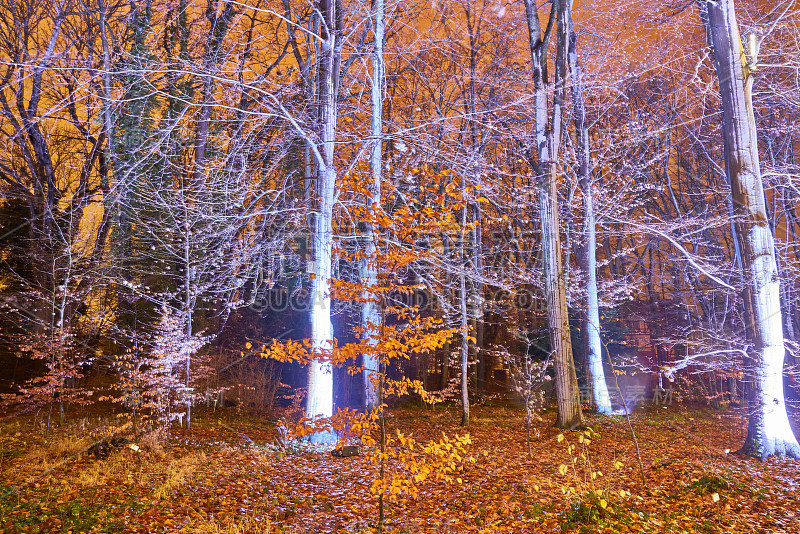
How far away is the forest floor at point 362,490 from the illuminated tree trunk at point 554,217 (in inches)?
49.2

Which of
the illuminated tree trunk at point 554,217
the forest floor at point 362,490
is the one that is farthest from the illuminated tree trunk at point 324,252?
the illuminated tree trunk at point 554,217

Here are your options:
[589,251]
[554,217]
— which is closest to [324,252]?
[554,217]

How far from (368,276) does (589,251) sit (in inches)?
304

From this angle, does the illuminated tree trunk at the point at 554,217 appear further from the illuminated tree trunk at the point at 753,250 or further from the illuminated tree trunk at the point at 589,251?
the illuminated tree trunk at the point at 753,250

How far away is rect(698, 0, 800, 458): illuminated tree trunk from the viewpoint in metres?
7.07

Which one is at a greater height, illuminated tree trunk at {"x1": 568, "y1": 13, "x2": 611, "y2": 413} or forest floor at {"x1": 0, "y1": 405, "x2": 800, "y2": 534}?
illuminated tree trunk at {"x1": 568, "y1": 13, "x2": 611, "y2": 413}

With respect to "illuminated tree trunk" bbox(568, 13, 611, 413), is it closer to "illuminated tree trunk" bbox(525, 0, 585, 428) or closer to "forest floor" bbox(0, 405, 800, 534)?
"illuminated tree trunk" bbox(525, 0, 585, 428)

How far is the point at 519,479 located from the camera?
21.6 feet

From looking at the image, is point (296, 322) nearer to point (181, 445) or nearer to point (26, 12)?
point (181, 445)

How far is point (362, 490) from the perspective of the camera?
6141mm

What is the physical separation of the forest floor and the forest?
54mm

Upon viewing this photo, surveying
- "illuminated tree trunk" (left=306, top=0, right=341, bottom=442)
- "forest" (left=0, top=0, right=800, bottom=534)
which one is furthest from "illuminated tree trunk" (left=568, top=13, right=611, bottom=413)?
"illuminated tree trunk" (left=306, top=0, right=341, bottom=442)

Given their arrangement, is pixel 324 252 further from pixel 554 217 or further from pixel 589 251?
pixel 589 251

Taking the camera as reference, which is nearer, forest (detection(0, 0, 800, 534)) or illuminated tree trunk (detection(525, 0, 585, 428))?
forest (detection(0, 0, 800, 534))
